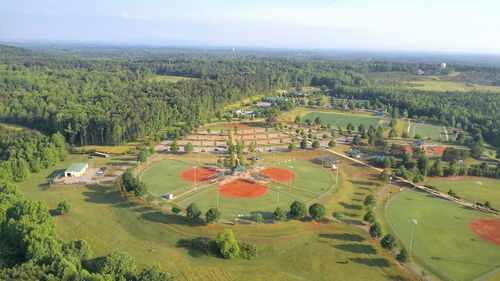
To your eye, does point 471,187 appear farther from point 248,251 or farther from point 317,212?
point 248,251

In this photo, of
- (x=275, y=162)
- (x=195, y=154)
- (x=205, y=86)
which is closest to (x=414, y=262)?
(x=275, y=162)

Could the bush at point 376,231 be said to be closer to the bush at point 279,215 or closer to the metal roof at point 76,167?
the bush at point 279,215

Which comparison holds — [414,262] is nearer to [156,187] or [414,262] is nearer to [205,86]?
[156,187]

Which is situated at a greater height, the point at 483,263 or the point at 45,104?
the point at 45,104

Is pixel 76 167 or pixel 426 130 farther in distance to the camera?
pixel 426 130

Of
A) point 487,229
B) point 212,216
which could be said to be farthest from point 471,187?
point 212,216

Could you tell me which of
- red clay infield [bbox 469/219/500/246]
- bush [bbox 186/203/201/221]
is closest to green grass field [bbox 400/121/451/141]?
red clay infield [bbox 469/219/500/246]
